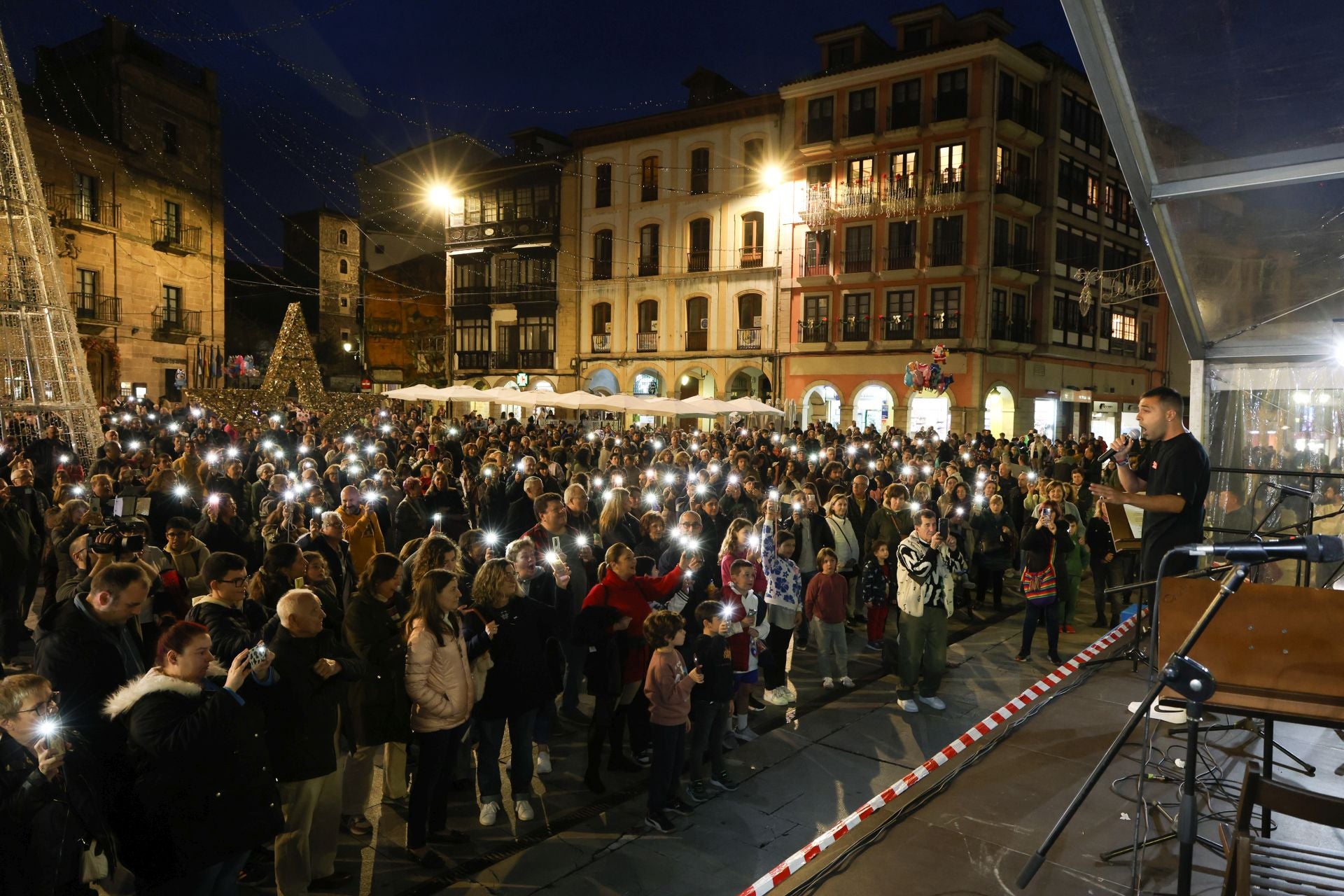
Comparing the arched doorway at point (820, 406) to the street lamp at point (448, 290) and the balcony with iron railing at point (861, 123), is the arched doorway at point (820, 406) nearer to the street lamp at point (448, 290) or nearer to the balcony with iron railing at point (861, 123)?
the balcony with iron railing at point (861, 123)

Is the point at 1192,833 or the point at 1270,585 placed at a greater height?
the point at 1270,585

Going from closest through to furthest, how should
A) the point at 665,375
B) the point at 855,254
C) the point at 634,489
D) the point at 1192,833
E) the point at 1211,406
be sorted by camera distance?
the point at 1192,833 → the point at 1211,406 → the point at 634,489 → the point at 855,254 → the point at 665,375

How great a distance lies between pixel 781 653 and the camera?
24.7 ft

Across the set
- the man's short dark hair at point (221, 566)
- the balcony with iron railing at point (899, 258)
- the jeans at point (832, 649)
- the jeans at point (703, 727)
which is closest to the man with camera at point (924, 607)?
the jeans at point (832, 649)

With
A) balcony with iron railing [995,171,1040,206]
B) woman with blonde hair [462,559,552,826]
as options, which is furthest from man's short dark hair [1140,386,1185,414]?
balcony with iron railing [995,171,1040,206]

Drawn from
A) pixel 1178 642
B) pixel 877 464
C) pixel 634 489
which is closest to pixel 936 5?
pixel 877 464

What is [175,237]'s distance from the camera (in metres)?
32.2

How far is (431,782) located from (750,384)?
3206 cm

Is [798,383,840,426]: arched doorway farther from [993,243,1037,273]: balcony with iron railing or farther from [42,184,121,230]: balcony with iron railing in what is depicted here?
[42,184,121,230]: balcony with iron railing

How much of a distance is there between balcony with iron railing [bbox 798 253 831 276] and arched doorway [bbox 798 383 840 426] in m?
4.49

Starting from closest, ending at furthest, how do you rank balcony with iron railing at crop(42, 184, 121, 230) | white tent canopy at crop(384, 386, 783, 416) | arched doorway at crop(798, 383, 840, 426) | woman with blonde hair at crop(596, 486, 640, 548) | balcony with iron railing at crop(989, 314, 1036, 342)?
woman with blonde hair at crop(596, 486, 640, 548) → white tent canopy at crop(384, 386, 783, 416) → balcony with iron railing at crop(42, 184, 121, 230) → balcony with iron railing at crop(989, 314, 1036, 342) → arched doorway at crop(798, 383, 840, 426)

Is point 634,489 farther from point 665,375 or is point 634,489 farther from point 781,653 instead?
point 665,375

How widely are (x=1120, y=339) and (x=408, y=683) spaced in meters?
39.8

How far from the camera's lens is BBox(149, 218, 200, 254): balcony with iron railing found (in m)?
31.2
